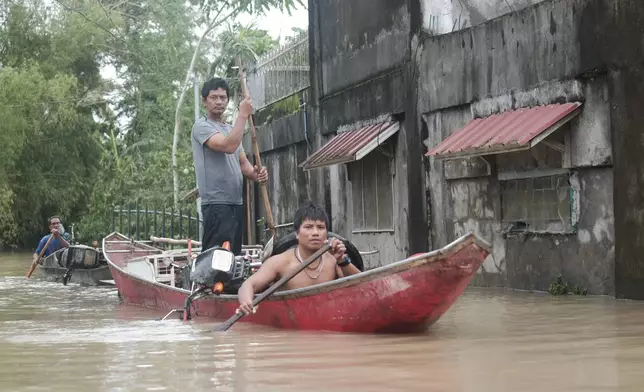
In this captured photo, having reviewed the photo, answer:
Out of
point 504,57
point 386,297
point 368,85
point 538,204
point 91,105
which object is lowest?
point 386,297

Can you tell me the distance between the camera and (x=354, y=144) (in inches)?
572

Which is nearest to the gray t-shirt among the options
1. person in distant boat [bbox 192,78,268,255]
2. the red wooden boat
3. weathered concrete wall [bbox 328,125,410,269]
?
person in distant boat [bbox 192,78,268,255]

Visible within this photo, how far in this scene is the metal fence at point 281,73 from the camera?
756 inches

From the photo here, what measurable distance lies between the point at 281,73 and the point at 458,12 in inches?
276

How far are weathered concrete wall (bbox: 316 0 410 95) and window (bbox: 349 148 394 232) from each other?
1.24 m

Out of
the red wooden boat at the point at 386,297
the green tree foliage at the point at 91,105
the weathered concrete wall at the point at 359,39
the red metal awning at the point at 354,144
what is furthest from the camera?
the green tree foliage at the point at 91,105

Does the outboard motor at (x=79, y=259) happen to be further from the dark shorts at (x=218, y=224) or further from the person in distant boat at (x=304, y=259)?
the person in distant boat at (x=304, y=259)

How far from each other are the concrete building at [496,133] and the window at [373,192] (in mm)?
30

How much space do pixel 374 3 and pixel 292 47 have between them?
4618 millimetres

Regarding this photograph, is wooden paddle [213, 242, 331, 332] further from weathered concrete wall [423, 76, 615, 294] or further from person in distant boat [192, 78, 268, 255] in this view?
weathered concrete wall [423, 76, 615, 294]

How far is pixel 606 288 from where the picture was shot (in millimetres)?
10156

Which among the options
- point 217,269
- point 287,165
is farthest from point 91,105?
point 217,269

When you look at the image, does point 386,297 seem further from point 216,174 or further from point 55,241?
point 55,241

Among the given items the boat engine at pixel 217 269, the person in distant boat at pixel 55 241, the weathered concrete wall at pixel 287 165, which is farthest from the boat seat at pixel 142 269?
the person in distant boat at pixel 55 241
